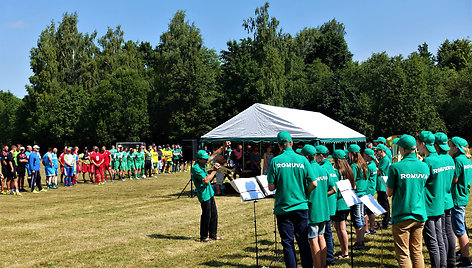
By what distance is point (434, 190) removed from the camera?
18.1 ft

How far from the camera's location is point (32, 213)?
42.6ft

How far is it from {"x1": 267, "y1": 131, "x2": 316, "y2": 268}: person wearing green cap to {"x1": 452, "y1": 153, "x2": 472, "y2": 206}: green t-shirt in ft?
8.37

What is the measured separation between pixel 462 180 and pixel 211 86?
47096 mm

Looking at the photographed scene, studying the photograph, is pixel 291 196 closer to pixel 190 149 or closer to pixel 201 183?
pixel 201 183

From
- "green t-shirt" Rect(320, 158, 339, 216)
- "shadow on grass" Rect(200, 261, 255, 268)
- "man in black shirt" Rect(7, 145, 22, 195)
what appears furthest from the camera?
"man in black shirt" Rect(7, 145, 22, 195)

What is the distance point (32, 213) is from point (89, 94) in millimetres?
46489

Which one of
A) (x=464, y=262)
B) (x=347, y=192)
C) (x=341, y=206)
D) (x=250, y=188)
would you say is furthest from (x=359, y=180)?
(x=250, y=188)

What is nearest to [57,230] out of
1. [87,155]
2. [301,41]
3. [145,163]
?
[87,155]

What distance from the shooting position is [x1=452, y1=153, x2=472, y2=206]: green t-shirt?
6332 mm

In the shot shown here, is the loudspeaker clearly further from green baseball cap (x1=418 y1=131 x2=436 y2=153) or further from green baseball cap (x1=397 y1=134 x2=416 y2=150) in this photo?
green baseball cap (x1=397 y1=134 x2=416 y2=150)

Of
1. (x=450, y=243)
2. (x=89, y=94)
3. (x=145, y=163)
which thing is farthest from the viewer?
(x=89, y=94)

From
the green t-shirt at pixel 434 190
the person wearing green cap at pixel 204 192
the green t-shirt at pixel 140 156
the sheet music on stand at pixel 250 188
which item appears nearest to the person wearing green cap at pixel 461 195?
the green t-shirt at pixel 434 190

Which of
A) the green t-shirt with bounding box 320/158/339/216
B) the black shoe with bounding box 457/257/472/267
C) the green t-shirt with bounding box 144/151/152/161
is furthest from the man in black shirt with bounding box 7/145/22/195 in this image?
the black shoe with bounding box 457/257/472/267

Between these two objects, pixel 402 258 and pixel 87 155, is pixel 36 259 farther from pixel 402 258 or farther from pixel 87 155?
pixel 87 155
